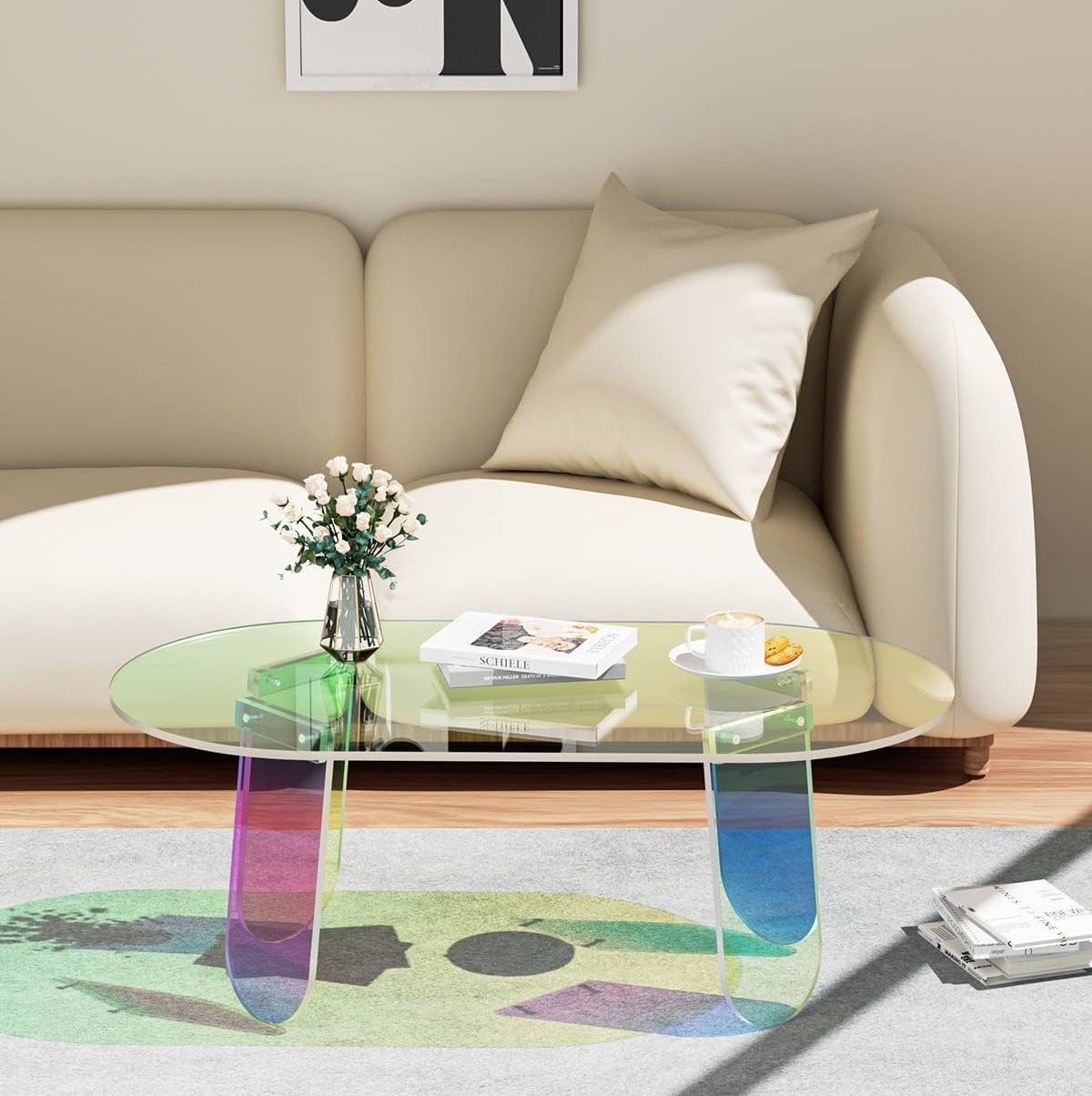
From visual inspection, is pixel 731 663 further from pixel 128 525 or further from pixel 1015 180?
pixel 1015 180

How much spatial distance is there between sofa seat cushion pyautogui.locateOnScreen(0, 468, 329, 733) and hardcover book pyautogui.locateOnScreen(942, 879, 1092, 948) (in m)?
→ 1.13

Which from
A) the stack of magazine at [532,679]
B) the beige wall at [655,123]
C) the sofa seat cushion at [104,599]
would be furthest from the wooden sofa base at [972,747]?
the beige wall at [655,123]

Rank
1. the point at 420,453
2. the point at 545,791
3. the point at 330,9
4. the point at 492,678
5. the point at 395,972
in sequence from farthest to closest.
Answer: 1. the point at 330,9
2. the point at 420,453
3. the point at 545,791
4. the point at 395,972
5. the point at 492,678

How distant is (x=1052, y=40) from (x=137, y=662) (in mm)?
2383

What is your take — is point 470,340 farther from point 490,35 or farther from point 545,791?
point 545,791

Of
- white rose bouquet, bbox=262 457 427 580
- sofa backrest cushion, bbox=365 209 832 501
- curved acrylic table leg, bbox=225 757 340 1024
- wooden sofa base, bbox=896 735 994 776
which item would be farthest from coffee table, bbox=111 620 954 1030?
sofa backrest cushion, bbox=365 209 832 501

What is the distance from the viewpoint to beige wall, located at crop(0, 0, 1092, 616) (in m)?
3.25

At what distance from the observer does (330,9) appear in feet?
10.6

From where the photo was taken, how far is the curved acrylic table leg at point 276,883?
1838 mm

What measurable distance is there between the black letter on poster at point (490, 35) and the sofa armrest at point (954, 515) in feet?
3.74

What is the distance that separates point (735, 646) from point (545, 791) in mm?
754

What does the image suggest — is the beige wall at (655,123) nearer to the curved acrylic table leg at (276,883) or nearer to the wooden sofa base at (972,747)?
the wooden sofa base at (972,747)

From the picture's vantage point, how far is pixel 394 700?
1.81 m

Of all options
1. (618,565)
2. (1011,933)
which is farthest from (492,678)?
(1011,933)
